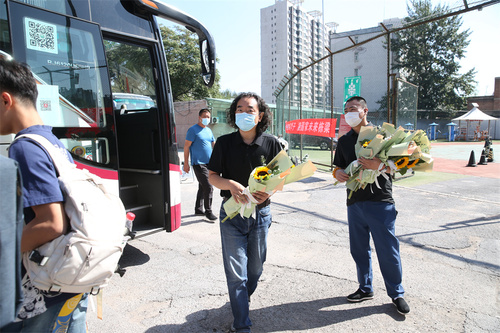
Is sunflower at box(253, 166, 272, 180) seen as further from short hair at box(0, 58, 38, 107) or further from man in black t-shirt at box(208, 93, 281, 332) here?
short hair at box(0, 58, 38, 107)

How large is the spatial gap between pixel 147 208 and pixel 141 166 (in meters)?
0.64

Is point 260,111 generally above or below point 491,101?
below

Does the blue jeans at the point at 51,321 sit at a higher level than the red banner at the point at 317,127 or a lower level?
lower

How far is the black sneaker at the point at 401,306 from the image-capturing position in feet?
9.46

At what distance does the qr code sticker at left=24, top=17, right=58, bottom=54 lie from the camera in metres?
3.06

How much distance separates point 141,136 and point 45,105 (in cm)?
171

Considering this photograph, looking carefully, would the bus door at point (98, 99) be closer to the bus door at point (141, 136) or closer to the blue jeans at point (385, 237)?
the bus door at point (141, 136)

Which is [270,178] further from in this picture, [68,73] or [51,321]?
[68,73]

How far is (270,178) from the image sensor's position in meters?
2.39

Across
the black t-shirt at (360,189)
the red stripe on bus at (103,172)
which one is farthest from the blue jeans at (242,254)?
the red stripe on bus at (103,172)

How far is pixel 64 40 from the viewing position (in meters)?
3.35

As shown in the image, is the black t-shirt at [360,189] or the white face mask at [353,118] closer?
the black t-shirt at [360,189]

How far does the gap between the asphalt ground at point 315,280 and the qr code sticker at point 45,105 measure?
2.00 m

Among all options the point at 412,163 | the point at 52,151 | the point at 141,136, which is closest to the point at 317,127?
the point at 141,136
